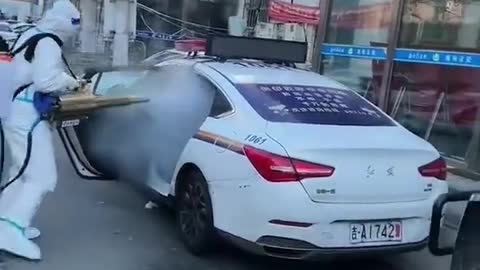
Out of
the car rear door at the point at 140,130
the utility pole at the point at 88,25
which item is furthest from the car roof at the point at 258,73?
Answer: the utility pole at the point at 88,25

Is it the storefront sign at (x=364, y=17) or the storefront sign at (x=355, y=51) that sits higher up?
the storefront sign at (x=364, y=17)

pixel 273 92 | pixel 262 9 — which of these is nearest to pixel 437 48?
pixel 273 92

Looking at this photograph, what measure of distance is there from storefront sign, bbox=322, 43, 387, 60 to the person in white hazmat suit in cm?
593

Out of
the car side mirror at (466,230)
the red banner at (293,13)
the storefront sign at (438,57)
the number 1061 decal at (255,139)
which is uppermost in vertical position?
the red banner at (293,13)

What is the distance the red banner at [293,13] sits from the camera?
1417 cm

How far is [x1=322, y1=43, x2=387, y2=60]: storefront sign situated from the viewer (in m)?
10.1

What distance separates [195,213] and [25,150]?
1.29 m

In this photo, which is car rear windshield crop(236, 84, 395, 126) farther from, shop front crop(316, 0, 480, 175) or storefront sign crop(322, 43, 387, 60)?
storefront sign crop(322, 43, 387, 60)

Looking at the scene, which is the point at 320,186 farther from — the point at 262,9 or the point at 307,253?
the point at 262,9

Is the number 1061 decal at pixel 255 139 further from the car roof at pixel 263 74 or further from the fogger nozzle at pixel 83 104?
the fogger nozzle at pixel 83 104

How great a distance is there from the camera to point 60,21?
5.09 m

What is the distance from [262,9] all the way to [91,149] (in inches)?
526

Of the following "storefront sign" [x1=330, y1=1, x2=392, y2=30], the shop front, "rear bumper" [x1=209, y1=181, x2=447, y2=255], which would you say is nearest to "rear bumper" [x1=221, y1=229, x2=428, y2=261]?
"rear bumper" [x1=209, y1=181, x2=447, y2=255]

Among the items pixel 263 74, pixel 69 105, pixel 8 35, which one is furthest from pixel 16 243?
pixel 8 35
